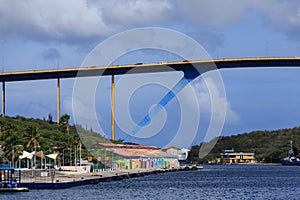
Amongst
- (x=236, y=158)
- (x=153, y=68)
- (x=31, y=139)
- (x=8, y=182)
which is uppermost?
(x=153, y=68)

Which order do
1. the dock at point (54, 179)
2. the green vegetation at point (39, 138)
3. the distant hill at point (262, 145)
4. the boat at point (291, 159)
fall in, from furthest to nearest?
the distant hill at point (262, 145) < the boat at point (291, 159) < the green vegetation at point (39, 138) < the dock at point (54, 179)

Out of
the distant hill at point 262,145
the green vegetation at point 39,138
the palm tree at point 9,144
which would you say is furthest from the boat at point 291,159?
the palm tree at point 9,144

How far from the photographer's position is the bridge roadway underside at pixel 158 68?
3093 inches

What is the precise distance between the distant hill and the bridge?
76.7 metres

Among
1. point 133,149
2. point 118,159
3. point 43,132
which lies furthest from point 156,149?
point 43,132

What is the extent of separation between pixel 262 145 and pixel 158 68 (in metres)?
101

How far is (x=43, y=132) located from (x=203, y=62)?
706 inches

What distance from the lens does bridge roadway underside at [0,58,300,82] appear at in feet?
258

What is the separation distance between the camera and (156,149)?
12062 centimetres

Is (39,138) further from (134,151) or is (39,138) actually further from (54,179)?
(134,151)

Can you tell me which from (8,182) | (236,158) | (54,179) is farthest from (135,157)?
(236,158)

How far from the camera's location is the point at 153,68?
270 feet

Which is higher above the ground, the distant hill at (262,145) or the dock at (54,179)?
the distant hill at (262,145)

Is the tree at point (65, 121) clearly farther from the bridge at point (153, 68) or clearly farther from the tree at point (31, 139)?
the tree at point (31, 139)
